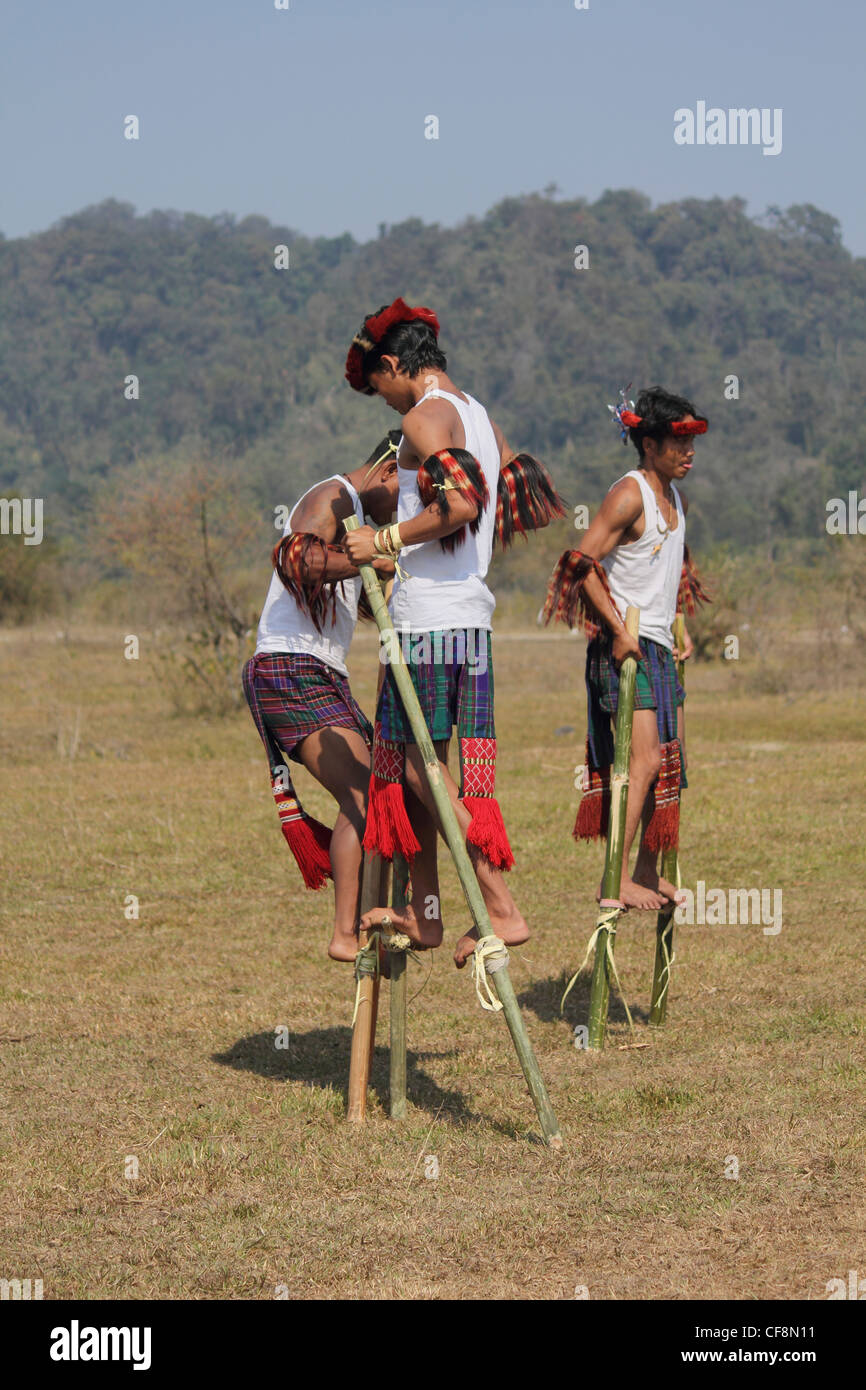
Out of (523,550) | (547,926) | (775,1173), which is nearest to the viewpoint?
(775,1173)

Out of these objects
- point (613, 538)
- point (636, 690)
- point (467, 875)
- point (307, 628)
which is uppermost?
point (613, 538)

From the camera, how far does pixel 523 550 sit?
43156mm

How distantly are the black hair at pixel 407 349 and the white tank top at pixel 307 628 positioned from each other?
55 centimetres

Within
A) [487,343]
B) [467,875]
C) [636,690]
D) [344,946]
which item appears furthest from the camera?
[487,343]

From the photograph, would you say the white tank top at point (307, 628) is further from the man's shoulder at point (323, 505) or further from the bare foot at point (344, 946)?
the bare foot at point (344, 946)

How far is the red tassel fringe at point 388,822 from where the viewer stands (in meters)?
4.59

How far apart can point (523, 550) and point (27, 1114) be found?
38749 millimetres

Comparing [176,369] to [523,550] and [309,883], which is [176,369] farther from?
[309,883]

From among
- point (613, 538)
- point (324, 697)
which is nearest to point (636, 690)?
point (613, 538)

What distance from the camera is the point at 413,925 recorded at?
465cm

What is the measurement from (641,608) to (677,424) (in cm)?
63

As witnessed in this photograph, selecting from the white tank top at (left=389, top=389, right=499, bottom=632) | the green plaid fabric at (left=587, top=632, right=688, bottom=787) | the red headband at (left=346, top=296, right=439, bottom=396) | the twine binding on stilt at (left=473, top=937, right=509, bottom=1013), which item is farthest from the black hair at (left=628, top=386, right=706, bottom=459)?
the twine binding on stilt at (left=473, top=937, right=509, bottom=1013)

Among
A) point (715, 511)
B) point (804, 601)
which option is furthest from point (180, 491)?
point (715, 511)

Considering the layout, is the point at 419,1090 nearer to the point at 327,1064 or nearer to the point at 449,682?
the point at 327,1064
